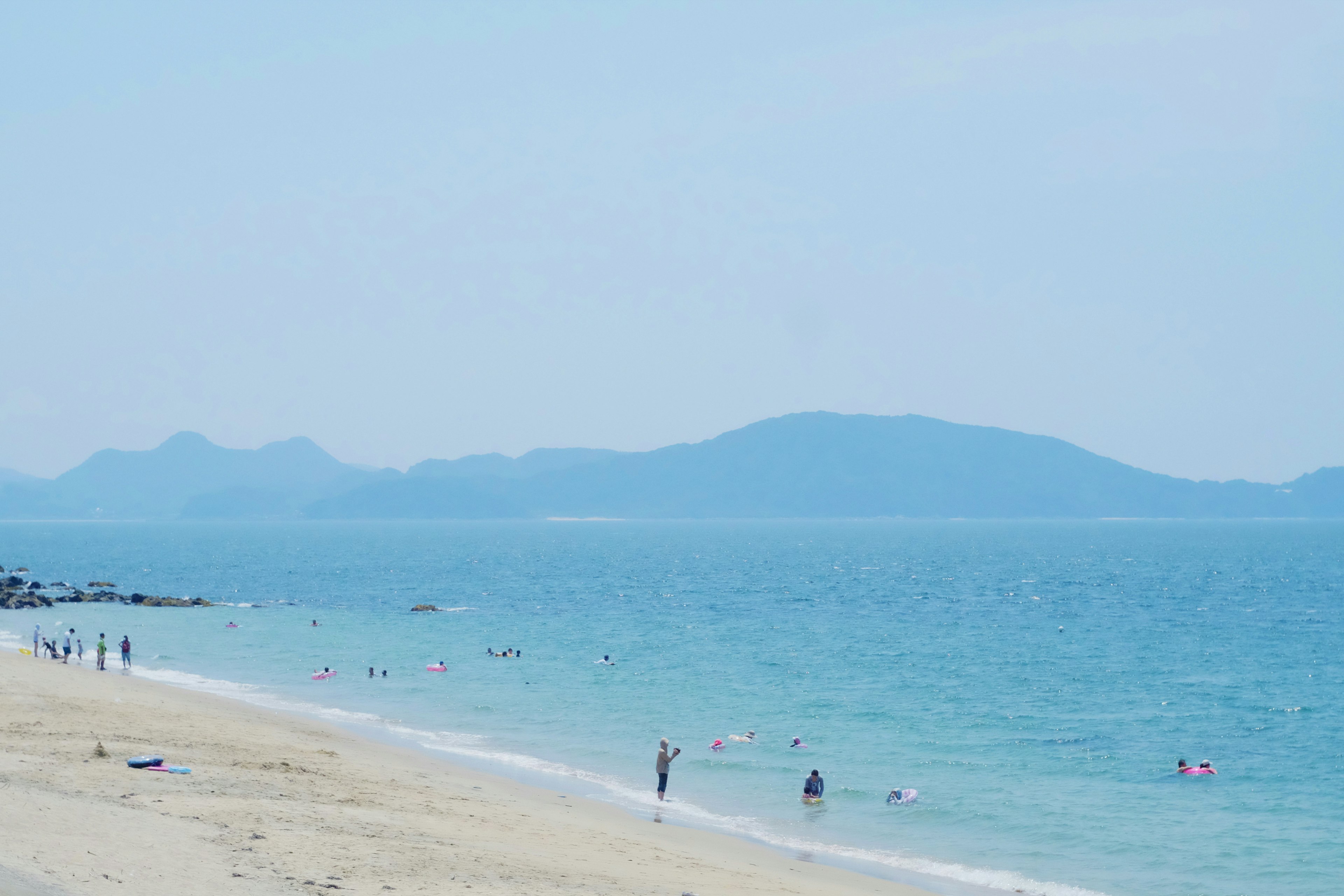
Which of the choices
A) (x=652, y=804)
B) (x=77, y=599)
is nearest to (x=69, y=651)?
(x=652, y=804)

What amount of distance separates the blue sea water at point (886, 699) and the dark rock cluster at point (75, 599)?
75.6 inches

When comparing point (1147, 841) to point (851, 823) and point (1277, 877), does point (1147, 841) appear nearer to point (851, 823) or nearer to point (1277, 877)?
point (1277, 877)

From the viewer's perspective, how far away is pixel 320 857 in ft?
47.4

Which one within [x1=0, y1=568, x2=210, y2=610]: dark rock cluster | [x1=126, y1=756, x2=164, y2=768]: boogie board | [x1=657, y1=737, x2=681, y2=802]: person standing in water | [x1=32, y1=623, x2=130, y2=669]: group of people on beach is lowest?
[x1=0, y1=568, x2=210, y2=610]: dark rock cluster

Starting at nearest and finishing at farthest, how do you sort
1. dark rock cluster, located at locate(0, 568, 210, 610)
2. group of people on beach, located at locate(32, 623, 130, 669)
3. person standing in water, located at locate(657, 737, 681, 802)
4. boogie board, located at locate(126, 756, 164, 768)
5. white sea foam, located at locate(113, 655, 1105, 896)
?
white sea foam, located at locate(113, 655, 1105, 896)
boogie board, located at locate(126, 756, 164, 768)
person standing in water, located at locate(657, 737, 681, 802)
group of people on beach, located at locate(32, 623, 130, 669)
dark rock cluster, located at locate(0, 568, 210, 610)

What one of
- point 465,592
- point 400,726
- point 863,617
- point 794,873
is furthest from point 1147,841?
point 465,592

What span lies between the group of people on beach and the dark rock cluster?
2405 cm

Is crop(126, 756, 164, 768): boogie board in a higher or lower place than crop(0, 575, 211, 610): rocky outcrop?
higher

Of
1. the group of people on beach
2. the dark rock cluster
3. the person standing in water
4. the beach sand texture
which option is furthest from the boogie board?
the dark rock cluster

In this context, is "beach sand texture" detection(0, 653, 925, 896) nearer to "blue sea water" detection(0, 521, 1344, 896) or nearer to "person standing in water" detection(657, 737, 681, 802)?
"person standing in water" detection(657, 737, 681, 802)

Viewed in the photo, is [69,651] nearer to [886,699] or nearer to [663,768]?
Result: [663,768]

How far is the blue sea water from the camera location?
72.3ft

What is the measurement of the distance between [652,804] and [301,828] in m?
9.67

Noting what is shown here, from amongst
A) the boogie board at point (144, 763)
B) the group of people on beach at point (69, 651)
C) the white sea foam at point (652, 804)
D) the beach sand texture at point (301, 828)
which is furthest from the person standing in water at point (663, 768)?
the group of people on beach at point (69, 651)
